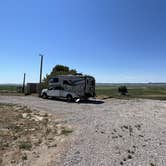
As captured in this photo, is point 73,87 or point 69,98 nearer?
point 73,87

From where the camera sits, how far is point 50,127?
37.3 feet

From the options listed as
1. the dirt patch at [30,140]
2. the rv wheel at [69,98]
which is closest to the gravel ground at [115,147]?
the dirt patch at [30,140]

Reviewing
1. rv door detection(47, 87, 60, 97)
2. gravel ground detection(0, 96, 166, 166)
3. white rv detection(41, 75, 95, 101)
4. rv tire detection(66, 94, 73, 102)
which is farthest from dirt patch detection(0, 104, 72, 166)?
rv door detection(47, 87, 60, 97)

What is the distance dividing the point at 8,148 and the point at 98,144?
3051 millimetres

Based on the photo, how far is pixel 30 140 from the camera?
29.4 ft

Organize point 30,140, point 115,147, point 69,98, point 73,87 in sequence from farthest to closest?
point 69,98
point 73,87
point 30,140
point 115,147

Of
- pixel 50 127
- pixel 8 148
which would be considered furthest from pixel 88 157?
pixel 50 127

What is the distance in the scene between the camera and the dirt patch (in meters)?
6.87

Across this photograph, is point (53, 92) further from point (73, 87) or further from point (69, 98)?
point (73, 87)

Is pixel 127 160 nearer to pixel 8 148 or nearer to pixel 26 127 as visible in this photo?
pixel 8 148

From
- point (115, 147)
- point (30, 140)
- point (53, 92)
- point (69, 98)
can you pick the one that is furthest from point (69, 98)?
point (115, 147)

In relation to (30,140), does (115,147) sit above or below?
above

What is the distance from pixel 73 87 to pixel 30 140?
16.4m


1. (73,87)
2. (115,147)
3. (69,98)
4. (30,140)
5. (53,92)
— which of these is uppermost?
(73,87)
